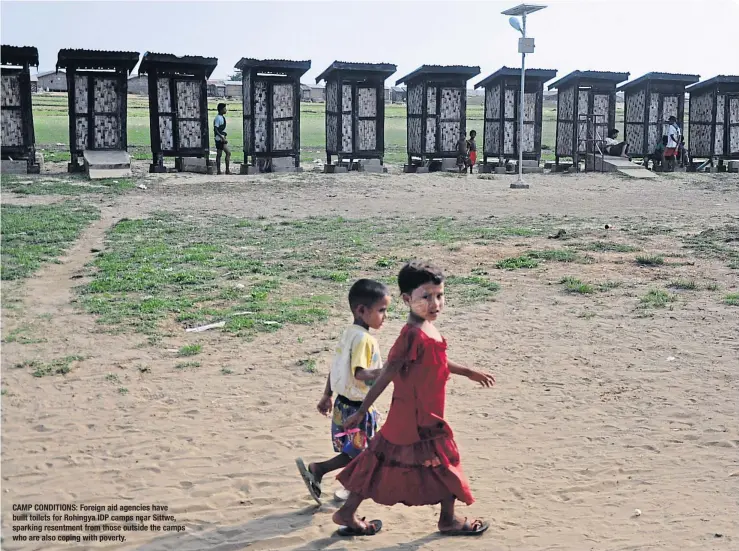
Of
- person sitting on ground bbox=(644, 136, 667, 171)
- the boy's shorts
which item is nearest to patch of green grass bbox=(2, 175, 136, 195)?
the boy's shorts

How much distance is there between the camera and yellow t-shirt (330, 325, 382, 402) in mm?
4672

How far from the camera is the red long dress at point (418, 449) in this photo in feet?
14.5

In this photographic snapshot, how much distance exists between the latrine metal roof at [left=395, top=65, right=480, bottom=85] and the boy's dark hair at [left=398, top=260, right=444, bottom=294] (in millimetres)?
23330

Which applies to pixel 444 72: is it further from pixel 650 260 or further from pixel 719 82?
pixel 650 260

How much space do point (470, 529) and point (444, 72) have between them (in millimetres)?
23950

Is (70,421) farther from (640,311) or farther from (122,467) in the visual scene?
(640,311)

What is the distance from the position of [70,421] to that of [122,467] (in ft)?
3.16

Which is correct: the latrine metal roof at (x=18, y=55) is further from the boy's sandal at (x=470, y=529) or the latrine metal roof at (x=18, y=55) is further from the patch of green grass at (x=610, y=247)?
the boy's sandal at (x=470, y=529)

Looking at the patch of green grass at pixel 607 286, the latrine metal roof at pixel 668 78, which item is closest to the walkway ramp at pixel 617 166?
the latrine metal roof at pixel 668 78

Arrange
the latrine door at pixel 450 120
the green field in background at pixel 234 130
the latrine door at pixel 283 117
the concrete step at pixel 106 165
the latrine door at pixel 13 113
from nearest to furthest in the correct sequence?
the concrete step at pixel 106 165 < the latrine door at pixel 13 113 < the latrine door at pixel 283 117 < the latrine door at pixel 450 120 < the green field in background at pixel 234 130

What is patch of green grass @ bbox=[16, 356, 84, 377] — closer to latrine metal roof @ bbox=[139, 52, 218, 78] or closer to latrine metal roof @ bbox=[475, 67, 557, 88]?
latrine metal roof @ bbox=[139, 52, 218, 78]

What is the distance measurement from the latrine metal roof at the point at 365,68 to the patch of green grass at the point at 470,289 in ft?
53.6

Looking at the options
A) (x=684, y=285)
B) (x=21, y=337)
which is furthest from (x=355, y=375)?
(x=684, y=285)

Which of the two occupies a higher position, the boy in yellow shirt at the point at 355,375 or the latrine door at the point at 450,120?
the latrine door at the point at 450,120
